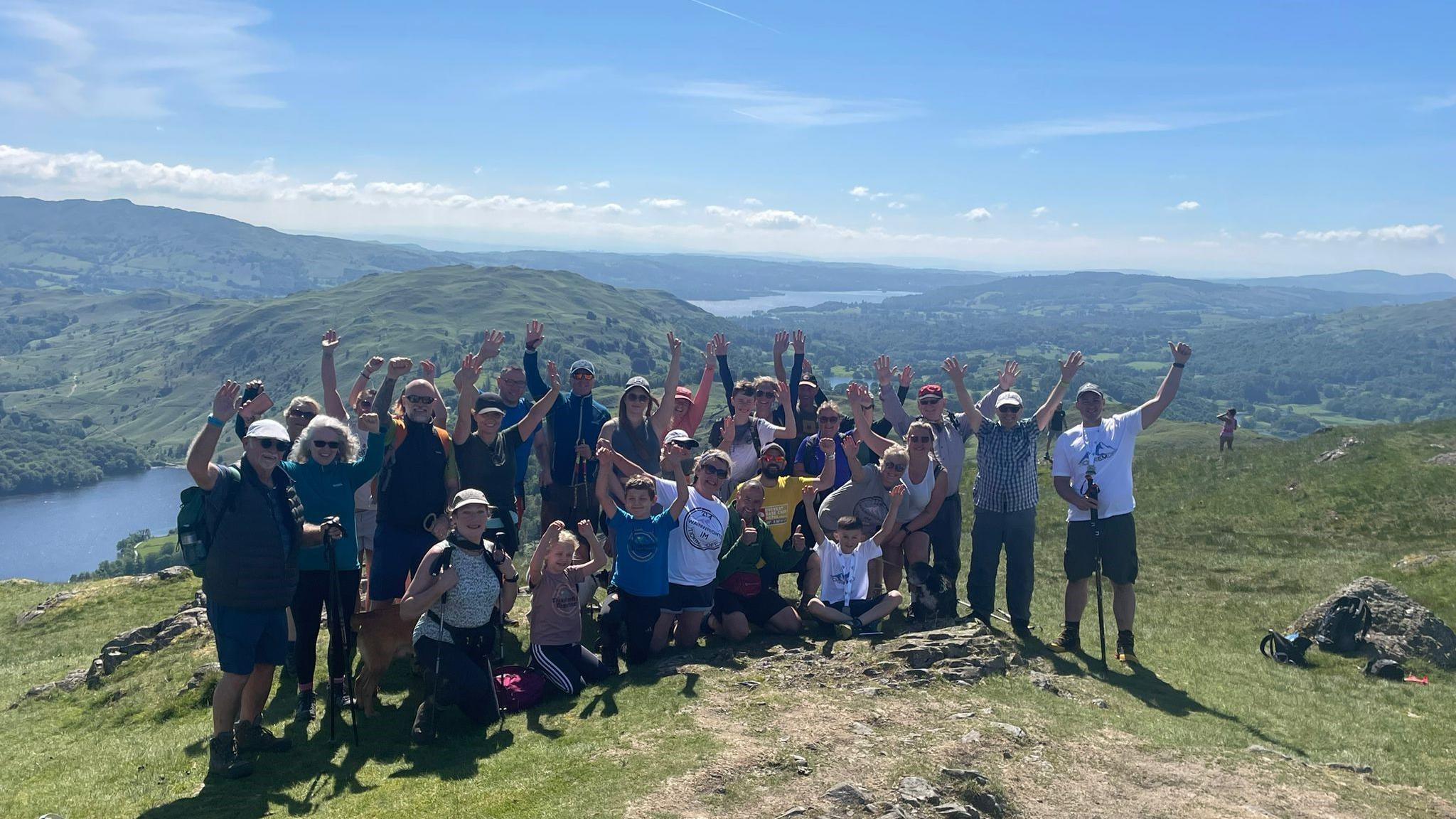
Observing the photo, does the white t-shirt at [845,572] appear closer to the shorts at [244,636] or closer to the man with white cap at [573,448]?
the man with white cap at [573,448]

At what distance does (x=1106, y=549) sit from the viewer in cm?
1219

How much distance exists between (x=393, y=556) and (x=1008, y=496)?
8.52 metres

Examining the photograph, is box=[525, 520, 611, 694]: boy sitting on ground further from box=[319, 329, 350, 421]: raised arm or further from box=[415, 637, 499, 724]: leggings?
box=[319, 329, 350, 421]: raised arm

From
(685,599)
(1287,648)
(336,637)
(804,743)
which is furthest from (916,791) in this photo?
(1287,648)

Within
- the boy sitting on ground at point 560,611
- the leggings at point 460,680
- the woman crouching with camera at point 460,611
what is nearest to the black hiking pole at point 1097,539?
the boy sitting on ground at point 560,611

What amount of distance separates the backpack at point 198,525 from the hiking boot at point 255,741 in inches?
A: 78.3

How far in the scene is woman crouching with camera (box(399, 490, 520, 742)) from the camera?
948 cm

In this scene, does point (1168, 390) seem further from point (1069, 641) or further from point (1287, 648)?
point (1287, 648)

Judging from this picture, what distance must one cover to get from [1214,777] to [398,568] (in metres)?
9.46

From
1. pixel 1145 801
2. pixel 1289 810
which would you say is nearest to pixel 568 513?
pixel 1145 801

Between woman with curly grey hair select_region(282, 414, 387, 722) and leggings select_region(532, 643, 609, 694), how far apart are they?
2.30m

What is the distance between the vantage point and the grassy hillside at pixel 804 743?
7.88 metres

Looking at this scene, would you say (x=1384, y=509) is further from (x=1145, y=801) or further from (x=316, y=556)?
(x=316, y=556)

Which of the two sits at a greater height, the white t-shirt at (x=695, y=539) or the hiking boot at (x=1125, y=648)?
the white t-shirt at (x=695, y=539)
